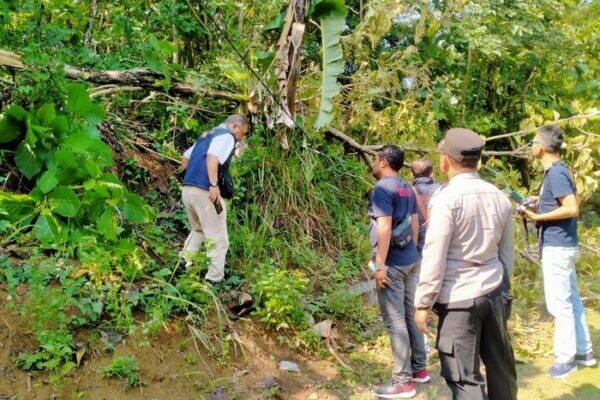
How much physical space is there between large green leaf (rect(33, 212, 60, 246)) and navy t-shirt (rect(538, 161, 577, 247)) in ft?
13.4

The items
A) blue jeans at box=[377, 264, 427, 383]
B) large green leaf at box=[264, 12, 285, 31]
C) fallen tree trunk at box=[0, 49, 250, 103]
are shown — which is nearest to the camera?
blue jeans at box=[377, 264, 427, 383]

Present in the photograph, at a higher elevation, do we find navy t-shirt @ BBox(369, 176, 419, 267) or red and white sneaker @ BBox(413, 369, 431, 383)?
navy t-shirt @ BBox(369, 176, 419, 267)

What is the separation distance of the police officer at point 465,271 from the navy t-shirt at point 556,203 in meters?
1.46

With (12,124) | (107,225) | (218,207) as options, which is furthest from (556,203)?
(12,124)

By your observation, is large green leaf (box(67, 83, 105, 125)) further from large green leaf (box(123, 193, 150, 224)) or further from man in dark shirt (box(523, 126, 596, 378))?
man in dark shirt (box(523, 126, 596, 378))

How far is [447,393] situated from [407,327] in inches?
24.2

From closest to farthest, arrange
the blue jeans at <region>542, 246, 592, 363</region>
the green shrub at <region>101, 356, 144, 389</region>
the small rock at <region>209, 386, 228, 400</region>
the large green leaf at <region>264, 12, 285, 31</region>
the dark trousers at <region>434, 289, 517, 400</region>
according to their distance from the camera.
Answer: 1. the dark trousers at <region>434, 289, 517, 400</region>
2. the green shrub at <region>101, 356, 144, 389</region>
3. the small rock at <region>209, 386, 228, 400</region>
4. the blue jeans at <region>542, 246, 592, 363</region>
5. the large green leaf at <region>264, 12, 285, 31</region>

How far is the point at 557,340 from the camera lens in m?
4.51

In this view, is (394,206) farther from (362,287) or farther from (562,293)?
(362,287)

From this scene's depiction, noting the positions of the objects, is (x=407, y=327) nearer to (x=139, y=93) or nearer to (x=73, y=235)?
(x=73, y=235)

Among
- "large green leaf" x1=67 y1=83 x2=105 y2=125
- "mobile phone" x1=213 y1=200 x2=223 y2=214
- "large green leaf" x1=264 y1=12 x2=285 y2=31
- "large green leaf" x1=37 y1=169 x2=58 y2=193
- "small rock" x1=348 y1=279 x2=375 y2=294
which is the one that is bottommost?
"small rock" x1=348 y1=279 x2=375 y2=294

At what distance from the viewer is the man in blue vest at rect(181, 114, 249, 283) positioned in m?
5.07

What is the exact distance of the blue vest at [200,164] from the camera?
16.8 feet

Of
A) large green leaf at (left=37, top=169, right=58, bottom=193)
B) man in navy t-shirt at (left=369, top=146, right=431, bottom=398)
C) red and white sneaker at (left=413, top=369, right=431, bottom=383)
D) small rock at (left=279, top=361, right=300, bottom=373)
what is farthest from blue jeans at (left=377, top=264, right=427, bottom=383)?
large green leaf at (left=37, top=169, right=58, bottom=193)
